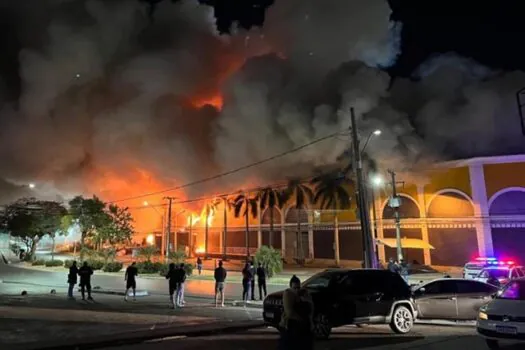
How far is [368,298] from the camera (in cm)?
1089

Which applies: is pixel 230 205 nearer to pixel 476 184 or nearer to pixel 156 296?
pixel 476 184

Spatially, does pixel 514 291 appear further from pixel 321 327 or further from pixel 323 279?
pixel 323 279

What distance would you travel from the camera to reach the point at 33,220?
57656mm

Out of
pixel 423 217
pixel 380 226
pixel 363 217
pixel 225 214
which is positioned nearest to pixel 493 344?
pixel 363 217

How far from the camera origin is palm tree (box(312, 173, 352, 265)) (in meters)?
43.9

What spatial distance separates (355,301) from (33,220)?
57342 mm

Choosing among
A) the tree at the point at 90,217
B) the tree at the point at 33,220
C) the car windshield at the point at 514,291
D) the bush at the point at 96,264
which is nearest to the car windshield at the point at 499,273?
the car windshield at the point at 514,291

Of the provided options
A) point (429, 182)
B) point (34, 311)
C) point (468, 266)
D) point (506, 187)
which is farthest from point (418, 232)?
point (34, 311)

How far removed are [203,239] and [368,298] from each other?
56.2 metres

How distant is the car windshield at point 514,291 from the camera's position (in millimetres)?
8680

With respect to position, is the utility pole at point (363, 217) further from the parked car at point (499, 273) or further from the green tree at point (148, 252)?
the green tree at point (148, 252)

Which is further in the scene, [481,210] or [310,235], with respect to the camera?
[310,235]

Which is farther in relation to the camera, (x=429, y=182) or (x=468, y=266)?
(x=429, y=182)

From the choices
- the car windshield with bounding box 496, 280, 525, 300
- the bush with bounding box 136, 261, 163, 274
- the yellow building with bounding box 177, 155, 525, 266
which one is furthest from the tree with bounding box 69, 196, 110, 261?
the car windshield with bounding box 496, 280, 525, 300
